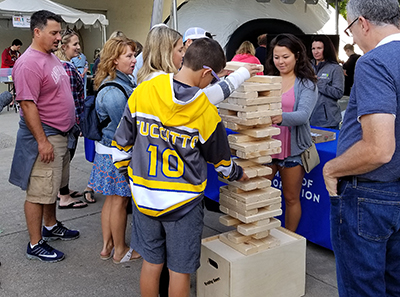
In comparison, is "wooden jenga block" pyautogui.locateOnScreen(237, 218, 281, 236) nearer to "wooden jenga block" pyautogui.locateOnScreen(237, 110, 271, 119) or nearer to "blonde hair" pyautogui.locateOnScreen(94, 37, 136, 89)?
"wooden jenga block" pyautogui.locateOnScreen(237, 110, 271, 119)

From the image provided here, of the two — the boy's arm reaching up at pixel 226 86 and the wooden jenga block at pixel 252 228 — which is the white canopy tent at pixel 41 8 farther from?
the wooden jenga block at pixel 252 228

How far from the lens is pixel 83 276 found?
319 centimetres

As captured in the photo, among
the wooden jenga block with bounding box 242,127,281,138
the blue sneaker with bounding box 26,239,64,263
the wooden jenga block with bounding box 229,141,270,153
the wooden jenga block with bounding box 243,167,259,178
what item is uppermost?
the wooden jenga block with bounding box 242,127,281,138

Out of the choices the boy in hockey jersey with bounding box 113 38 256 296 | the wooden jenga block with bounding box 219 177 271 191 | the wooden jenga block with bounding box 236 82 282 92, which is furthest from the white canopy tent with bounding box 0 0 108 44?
the boy in hockey jersey with bounding box 113 38 256 296

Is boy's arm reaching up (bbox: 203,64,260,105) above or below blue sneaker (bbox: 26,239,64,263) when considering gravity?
above

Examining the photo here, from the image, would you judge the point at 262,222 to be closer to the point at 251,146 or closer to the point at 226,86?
the point at 251,146

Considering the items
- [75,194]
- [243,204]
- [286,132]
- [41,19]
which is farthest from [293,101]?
[75,194]

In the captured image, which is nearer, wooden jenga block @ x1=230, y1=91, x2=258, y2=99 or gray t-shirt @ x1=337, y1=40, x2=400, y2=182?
gray t-shirt @ x1=337, y1=40, x2=400, y2=182

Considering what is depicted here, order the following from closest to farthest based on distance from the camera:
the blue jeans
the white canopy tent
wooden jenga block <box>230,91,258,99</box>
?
the blue jeans → wooden jenga block <box>230,91,258,99</box> → the white canopy tent

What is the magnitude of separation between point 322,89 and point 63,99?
2.57 m

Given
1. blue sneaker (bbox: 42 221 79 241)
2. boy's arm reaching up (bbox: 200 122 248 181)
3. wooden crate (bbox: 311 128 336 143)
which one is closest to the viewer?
boy's arm reaching up (bbox: 200 122 248 181)

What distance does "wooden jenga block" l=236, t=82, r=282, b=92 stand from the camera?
99.2 inches

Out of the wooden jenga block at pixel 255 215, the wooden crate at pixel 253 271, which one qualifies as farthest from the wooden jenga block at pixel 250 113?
the wooden crate at pixel 253 271

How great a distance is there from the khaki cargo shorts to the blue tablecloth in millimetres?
1948
